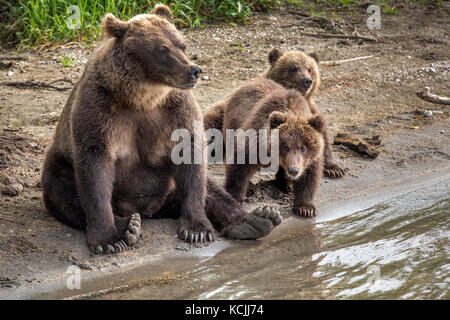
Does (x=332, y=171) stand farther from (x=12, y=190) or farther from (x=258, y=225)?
(x=12, y=190)

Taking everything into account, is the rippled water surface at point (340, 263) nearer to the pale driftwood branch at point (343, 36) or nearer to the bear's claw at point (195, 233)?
the bear's claw at point (195, 233)

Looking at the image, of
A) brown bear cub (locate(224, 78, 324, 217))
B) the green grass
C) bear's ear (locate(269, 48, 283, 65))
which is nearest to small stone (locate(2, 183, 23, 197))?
brown bear cub (locate(224, 78, 324, 217))

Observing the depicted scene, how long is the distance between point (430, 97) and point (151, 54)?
5.40 m

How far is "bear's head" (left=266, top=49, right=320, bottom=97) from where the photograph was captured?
880cm

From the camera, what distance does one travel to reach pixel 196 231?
6203 mm

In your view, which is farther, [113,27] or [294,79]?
[294,79]

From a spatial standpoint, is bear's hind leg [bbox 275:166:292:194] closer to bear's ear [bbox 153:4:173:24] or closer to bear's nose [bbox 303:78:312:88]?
bear's nose [bbox 303:78:312:88]

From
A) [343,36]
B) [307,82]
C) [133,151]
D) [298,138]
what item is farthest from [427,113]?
[133,151]

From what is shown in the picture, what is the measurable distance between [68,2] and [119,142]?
5339 millimetres

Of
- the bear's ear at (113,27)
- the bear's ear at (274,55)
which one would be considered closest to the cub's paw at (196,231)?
the bear's ear at (113,27)

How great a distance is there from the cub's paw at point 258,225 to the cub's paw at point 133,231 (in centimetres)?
Result: 85

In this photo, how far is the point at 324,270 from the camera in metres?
5.96

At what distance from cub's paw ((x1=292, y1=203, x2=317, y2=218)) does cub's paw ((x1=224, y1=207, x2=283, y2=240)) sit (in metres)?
0.77

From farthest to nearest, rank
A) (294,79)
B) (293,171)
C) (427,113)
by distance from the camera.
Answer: (427,113) < (294,79) < (293,171)
